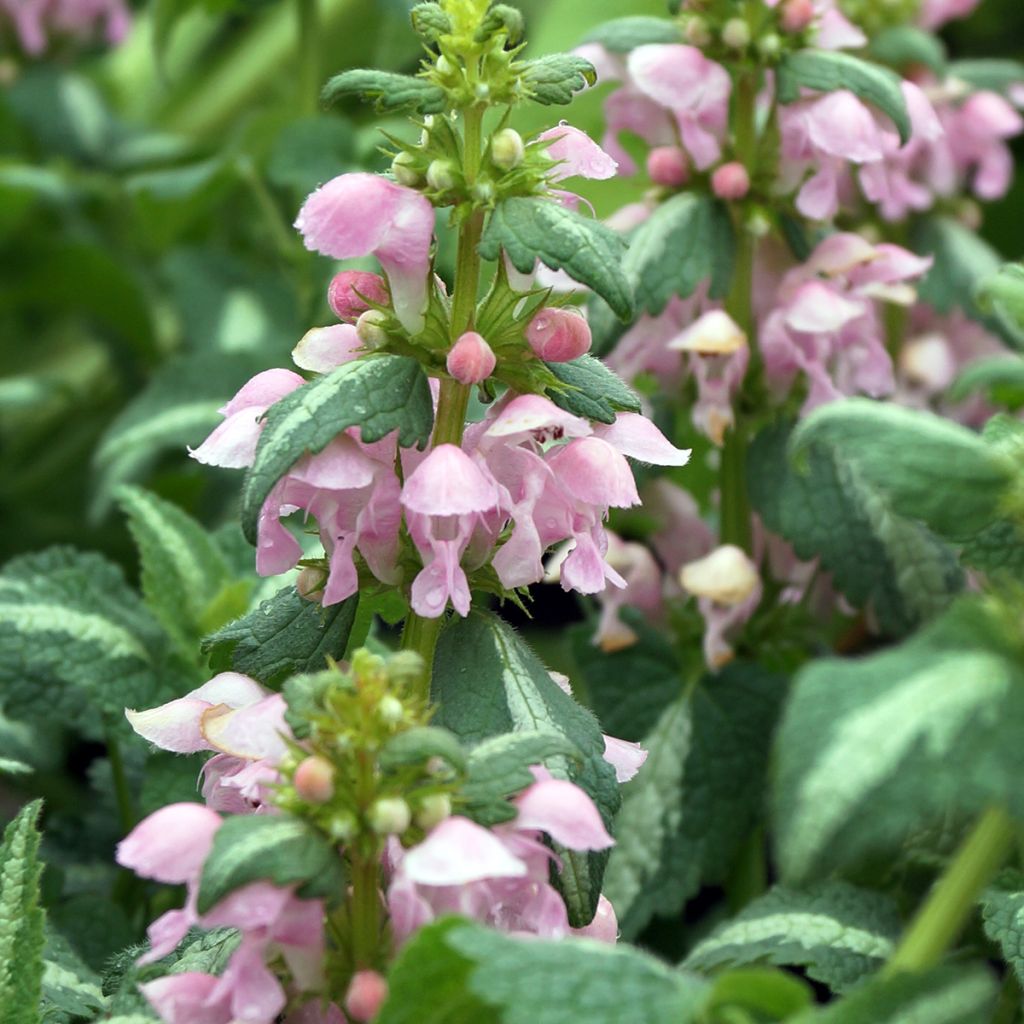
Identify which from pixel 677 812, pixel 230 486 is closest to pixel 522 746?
pixel 677 812

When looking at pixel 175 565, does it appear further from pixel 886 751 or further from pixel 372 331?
pixel 886 751

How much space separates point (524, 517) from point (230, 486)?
0.89m

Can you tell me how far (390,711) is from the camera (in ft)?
1.88

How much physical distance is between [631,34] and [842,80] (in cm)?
15

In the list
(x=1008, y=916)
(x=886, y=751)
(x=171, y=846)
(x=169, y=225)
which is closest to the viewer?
(x=886, y=751)

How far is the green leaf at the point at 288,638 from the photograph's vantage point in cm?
71

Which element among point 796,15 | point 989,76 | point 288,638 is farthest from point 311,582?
point 989,76

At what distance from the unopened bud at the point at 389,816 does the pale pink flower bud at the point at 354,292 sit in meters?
0.25

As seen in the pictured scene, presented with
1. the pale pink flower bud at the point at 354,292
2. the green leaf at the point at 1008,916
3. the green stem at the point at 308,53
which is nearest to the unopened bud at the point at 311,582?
the pale pink flower bud at the point at 354,292

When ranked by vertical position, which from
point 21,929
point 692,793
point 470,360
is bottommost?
point 692,793

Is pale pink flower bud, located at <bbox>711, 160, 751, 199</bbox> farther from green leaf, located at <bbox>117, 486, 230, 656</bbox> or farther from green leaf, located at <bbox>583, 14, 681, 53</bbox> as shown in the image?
green leaf, located at <bbox>117, 486, 230, 656</bbox>

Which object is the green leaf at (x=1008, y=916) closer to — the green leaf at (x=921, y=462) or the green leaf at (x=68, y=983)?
the green leaf at (x=921, y=462)

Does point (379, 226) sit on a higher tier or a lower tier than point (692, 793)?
higher

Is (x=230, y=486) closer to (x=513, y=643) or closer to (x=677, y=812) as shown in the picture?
(x=677, y=812)
